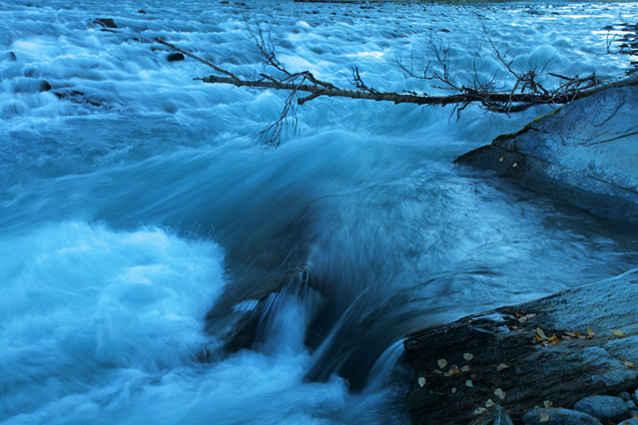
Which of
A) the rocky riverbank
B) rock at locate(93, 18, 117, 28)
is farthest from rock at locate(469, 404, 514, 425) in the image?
rock at locate(93, 18, 117, 28)

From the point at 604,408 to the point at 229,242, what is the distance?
3.49 meters

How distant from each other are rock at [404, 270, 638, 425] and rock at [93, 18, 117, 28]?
1229cm

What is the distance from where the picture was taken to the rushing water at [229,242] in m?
3.04

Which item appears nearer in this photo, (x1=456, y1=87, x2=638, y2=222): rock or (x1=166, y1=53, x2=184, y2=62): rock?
(x1=456, y1=87, x2=638, y2=222): rock

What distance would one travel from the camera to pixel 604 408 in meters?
2.10

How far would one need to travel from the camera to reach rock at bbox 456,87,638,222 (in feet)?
12.7

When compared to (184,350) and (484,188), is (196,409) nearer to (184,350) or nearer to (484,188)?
(184,350)

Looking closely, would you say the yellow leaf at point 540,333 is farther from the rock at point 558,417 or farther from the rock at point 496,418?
the rock at point 496,418

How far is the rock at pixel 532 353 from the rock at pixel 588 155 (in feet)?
4.49

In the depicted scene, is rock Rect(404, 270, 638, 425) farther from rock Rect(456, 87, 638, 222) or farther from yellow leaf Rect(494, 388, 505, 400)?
rock Rect(456, 87, 638, 222)

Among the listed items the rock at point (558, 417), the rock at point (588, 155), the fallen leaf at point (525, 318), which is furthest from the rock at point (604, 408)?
the rock at point (588, 155)

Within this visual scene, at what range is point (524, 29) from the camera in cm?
1683

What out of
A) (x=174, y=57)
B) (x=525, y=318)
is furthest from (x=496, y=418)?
(x=174, y=57)

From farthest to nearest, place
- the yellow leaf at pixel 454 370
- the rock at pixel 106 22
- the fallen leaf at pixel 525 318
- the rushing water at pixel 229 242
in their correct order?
the rock at pixel 106 22
the rushing water at pixel 229 242
the fallen leaf at pixel 525 318
the yellow leaf at pixel 454 370
